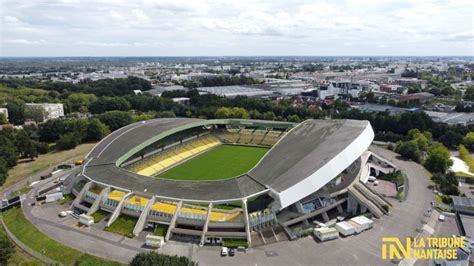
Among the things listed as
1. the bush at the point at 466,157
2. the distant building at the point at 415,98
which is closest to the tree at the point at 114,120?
the bush at the point at 466,157

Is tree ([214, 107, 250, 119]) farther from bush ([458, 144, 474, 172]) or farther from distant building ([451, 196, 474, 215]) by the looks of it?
distant building ([451, 196, 474, 215])

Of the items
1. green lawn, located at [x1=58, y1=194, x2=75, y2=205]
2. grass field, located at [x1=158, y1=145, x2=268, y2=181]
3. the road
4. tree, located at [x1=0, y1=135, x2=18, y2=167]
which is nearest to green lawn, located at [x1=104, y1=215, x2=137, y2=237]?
the road

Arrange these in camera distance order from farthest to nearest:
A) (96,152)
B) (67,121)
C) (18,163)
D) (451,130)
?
(67,121), (451,130), (18,163), (96,152)

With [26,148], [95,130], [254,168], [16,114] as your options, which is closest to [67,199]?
[254,168]

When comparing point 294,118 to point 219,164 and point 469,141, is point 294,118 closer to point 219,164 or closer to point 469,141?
point 219,164

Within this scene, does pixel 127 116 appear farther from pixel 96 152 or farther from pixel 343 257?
pixel 343 257

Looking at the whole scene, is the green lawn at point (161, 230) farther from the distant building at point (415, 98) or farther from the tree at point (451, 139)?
the distant building at point (415, 98)

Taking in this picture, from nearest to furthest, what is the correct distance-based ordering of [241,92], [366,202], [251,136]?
[366,202]
[251,136]
[241,92]

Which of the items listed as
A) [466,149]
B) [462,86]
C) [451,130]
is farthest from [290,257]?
[462,86]
